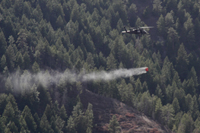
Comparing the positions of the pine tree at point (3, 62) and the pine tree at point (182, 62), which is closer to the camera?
the pine tree at point (3, 62)

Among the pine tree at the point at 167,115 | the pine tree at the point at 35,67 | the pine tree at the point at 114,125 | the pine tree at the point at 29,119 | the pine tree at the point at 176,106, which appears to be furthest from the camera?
the pine tree at the point at 176,106

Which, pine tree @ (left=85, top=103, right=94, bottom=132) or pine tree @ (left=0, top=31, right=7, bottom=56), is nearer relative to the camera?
pine tree @ (left=85, top=103, right=94, bottom=132)

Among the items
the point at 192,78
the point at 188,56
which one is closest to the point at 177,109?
the point at 192,78

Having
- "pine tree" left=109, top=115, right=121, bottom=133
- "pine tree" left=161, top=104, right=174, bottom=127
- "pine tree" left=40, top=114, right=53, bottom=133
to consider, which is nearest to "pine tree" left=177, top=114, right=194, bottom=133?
"pine tree" left=161, top=104, right=174, bottom=127

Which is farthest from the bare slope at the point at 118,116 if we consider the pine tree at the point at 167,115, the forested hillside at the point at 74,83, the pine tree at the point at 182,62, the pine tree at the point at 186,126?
the pine tree at the point at 182,62

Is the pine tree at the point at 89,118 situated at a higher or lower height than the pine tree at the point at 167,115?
higher

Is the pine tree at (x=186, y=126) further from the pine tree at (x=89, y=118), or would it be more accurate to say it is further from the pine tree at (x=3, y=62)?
the pine tree at (x=3, y=62)

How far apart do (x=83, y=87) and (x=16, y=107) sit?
30638 mm

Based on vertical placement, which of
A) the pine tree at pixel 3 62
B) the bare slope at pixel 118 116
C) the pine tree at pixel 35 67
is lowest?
the bare slope at pixel 118 116

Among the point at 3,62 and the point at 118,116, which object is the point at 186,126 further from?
the point at 3,62

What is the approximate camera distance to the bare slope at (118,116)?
144625 millimetres

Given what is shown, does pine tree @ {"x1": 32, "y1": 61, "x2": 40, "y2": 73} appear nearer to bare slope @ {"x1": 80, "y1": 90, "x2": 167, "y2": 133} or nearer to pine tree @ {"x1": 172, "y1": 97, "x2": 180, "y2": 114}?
bare slope @ {"x1": 80, "y1": 90, "x2": 167, "y2": 133}

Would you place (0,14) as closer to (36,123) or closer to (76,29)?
(76,29)

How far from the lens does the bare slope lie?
14462 cm
